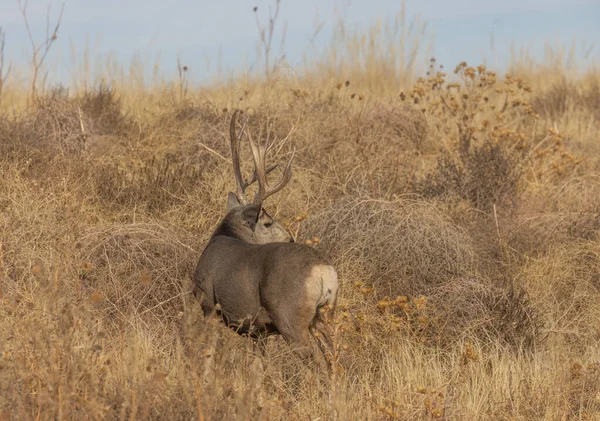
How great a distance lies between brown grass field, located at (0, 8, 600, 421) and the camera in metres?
4.58

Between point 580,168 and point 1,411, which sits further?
point 580,168

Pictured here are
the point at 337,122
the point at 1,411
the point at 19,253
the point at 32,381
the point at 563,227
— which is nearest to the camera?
the point at 1,411

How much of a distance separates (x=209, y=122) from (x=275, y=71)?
218 cm

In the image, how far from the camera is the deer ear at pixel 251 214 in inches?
266

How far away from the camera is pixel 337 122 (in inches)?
422

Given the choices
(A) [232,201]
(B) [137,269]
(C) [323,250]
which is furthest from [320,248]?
(B) [137,269]

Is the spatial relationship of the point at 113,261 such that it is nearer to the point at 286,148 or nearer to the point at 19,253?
Result: the point at 19,253

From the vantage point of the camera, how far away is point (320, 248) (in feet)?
25.4

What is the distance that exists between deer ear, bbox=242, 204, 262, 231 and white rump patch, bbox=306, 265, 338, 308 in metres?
1.31

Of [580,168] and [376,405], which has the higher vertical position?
[376,405]

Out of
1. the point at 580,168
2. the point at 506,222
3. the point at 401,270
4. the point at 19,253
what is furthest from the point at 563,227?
the point at 19,253

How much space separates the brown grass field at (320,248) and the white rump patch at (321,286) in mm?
408

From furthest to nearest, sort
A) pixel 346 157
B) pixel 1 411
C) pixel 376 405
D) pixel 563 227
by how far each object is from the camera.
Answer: pixel 346 157 → pixel 563 227 → pixel 376 405 → pixel 1 411

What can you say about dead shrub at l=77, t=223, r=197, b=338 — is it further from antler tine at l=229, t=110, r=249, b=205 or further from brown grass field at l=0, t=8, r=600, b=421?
antler tine at l=229, t=110, r=249, b=205
